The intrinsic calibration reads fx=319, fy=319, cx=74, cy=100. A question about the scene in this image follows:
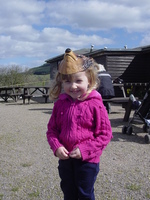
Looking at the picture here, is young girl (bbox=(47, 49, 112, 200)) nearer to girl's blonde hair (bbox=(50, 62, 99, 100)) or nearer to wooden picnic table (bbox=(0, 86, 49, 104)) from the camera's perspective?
girl's blonde hair (bbox=(50, 62, 99, 100))

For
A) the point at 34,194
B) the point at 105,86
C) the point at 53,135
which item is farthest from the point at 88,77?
the point at 105,86

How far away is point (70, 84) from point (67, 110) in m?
0.20

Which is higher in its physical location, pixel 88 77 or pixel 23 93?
pixel 88 77

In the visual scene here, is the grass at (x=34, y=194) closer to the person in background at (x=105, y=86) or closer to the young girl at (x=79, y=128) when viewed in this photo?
the young girl at (x=79, y=128)

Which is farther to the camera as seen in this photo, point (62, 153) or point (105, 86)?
point (105, 86)

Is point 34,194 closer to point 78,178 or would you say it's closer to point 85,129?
point 78,178

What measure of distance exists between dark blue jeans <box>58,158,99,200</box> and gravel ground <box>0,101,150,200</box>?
94 centimetres

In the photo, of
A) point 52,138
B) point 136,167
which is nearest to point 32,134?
point 136,167

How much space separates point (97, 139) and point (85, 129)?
0.39 ft

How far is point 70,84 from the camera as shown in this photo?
2.46 metres

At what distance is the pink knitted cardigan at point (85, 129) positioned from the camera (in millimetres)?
2400

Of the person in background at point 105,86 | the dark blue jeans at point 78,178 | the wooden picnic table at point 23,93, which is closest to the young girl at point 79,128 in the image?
the dark blue jeans at point 78,178

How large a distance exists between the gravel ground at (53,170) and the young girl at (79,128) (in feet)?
3.46

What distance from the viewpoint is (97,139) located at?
7.90 ft
